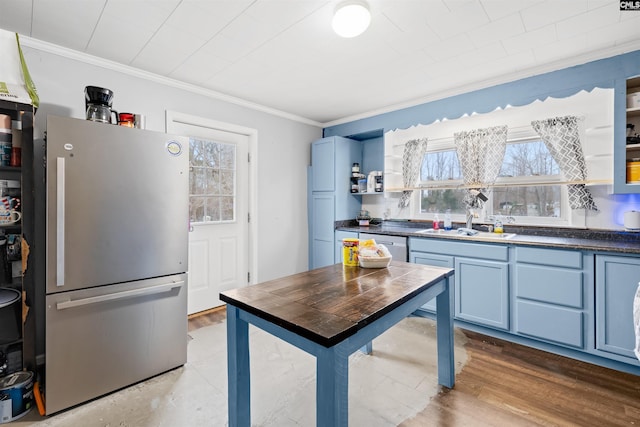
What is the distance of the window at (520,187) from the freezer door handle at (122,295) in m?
2.92

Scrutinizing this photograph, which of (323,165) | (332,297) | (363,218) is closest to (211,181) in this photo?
(323,165)

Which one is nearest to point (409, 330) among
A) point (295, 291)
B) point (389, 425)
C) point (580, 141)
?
point (389, 425)

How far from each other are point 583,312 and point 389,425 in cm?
177

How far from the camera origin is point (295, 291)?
1.46 m

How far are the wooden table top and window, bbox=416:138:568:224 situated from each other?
175 cm

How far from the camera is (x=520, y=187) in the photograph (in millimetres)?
3066

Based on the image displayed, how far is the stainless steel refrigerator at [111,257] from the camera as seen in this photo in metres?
1.70

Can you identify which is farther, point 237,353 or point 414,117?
point 414,117

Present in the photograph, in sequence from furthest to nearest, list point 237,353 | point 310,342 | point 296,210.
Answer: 1. point 296,210
2. point 237,353
3. point 310,342

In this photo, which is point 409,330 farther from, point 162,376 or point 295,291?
point 162,376

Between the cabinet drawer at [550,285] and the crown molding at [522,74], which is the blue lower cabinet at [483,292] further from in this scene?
the crown molding at [522,74]

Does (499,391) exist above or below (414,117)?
below

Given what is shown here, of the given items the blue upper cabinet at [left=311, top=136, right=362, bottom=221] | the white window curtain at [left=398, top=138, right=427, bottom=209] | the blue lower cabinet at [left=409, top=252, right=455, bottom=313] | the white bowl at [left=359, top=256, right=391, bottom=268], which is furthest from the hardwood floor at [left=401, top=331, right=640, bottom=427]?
the blue upper cabinet at [left=311, top=136, right=362, bottom=221]

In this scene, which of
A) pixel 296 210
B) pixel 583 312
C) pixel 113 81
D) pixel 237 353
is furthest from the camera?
pixel 296 210
